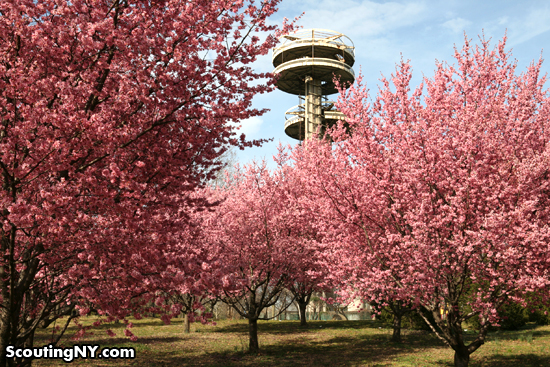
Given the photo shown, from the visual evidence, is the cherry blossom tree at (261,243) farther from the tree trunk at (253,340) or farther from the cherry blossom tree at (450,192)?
the cherry blossom tree at (450,192)

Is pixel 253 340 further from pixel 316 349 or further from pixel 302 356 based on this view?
pixel 316 349

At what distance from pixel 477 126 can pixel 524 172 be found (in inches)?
56.9

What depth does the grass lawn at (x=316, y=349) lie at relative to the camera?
11547mm

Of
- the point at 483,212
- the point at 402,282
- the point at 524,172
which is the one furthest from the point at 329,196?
the point at 524,172

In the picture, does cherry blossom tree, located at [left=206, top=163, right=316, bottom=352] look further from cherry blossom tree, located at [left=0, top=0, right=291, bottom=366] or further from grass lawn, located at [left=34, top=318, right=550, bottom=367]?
cherry blossom tree, located at [left=0, top=0, right=291, bottom=366]

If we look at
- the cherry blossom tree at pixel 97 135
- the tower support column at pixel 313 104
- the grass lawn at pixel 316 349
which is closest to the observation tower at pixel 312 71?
the tower support column at pixel 313 104

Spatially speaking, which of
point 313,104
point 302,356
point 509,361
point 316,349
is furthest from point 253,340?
point 313,104

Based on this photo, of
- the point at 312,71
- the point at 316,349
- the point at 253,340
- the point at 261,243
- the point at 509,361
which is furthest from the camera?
the point at 312,71

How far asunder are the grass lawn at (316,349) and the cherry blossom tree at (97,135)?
24.1 feet

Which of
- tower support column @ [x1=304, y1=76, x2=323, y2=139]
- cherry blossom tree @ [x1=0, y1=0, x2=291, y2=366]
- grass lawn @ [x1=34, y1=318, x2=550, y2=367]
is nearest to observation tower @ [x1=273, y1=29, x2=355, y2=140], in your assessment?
tower support column @ [x1=304, y1=76, x2=323, y2=139]

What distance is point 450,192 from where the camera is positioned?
838cm

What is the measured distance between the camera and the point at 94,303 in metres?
5.06

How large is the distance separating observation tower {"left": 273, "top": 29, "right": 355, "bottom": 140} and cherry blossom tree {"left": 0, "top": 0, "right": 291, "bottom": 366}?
32.9 metres

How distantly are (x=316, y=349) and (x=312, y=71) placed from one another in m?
32.1
